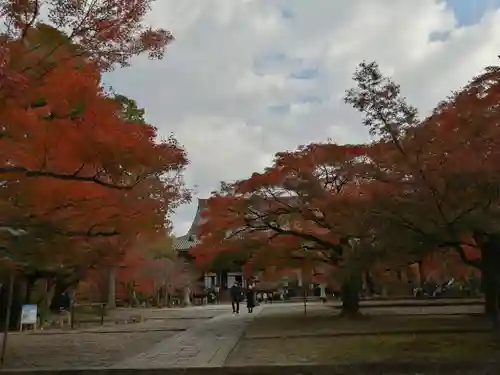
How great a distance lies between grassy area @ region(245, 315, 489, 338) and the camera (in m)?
16.3

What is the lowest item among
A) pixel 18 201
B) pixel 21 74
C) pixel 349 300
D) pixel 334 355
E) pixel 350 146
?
pixel 334 355

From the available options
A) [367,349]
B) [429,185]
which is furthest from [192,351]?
[429,185]

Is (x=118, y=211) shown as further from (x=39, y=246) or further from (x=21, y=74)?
(x=21, y=74)

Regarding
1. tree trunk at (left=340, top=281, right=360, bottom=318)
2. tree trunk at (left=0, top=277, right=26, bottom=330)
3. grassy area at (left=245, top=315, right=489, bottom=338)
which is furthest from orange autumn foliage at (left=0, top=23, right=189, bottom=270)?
tree trunk at (left=340, top=281, right=360, bottom=318)

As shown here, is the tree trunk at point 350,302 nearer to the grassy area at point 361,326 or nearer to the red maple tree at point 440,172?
the grassy area at point 361,326

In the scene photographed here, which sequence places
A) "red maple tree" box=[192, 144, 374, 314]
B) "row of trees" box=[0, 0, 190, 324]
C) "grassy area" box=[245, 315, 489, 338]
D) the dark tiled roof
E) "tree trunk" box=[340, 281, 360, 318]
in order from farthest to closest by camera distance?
the dark tiled roof, "tree trunk" box=[340, 281, 360, 318], "red maple tree" box=[192, 144, 374, 314], "grassy area" box=[245, 315, 489, 338], "row of trees" box=[0, 0, 190, 324]

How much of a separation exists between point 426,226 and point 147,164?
5.53 meters

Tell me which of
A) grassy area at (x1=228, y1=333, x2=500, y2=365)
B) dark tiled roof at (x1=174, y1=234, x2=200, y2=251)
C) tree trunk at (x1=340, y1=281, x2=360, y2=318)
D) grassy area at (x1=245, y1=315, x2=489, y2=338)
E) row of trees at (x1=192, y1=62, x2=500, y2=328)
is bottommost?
grassy area at (x1=228, y1=333, x2=500, y2=365)

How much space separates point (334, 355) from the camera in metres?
11.7

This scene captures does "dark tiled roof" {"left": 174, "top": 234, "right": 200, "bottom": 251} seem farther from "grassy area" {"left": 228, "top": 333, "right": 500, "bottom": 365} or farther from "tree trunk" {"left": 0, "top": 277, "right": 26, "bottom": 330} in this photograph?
"grassy area" {"left": 228, "top": 333, "right": 500, "bottom": 365}

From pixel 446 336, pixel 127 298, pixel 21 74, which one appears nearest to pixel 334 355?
pixel 446 336

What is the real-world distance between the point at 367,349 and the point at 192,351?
12.6ft

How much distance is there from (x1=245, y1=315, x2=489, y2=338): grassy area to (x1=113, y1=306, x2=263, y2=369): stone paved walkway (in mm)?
1070

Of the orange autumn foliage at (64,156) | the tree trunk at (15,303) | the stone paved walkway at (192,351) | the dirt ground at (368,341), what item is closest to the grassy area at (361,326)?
the dirt ground at (368,341)
